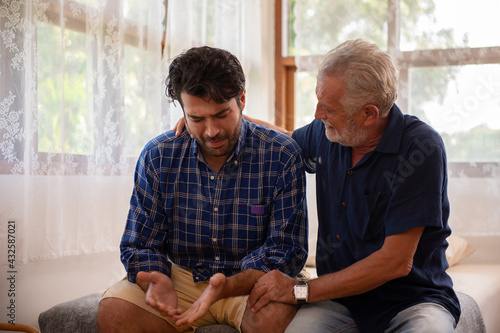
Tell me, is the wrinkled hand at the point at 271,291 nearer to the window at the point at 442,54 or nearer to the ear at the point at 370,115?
the ear at the point at 370,115


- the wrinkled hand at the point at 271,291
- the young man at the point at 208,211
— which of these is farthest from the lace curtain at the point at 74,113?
the wrinkled hand at the point at 271,291

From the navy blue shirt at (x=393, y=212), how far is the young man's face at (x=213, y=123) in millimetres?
367

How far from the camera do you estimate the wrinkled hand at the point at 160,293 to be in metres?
1.71

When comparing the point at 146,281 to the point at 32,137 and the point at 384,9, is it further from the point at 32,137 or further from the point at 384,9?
the point at 384,9

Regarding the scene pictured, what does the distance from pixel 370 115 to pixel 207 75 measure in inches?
21.2

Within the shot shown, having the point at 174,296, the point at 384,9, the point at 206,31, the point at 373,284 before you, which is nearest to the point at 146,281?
the point at 174,296

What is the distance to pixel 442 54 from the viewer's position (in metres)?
3.39

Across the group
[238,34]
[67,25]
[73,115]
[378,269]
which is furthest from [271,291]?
[238,34]

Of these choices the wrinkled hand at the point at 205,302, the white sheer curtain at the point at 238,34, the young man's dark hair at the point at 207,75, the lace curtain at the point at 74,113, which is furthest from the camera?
the white sheer curtain at the point at 238,34

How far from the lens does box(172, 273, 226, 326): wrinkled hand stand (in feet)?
5.35

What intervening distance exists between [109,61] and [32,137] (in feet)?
1.70

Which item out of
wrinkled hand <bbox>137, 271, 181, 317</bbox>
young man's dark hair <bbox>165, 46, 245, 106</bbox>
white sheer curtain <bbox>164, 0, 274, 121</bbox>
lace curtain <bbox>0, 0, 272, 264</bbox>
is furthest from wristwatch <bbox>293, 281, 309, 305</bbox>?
white sheer curtain <bbox>164, 0, 274, 121</bbox>

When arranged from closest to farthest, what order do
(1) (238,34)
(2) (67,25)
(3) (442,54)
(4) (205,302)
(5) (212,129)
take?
(4) (205,302), (5) (212,129), (2) (67,25), (3) (442,54), (1) (238,34)

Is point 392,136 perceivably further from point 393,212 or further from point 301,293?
point 301,293
